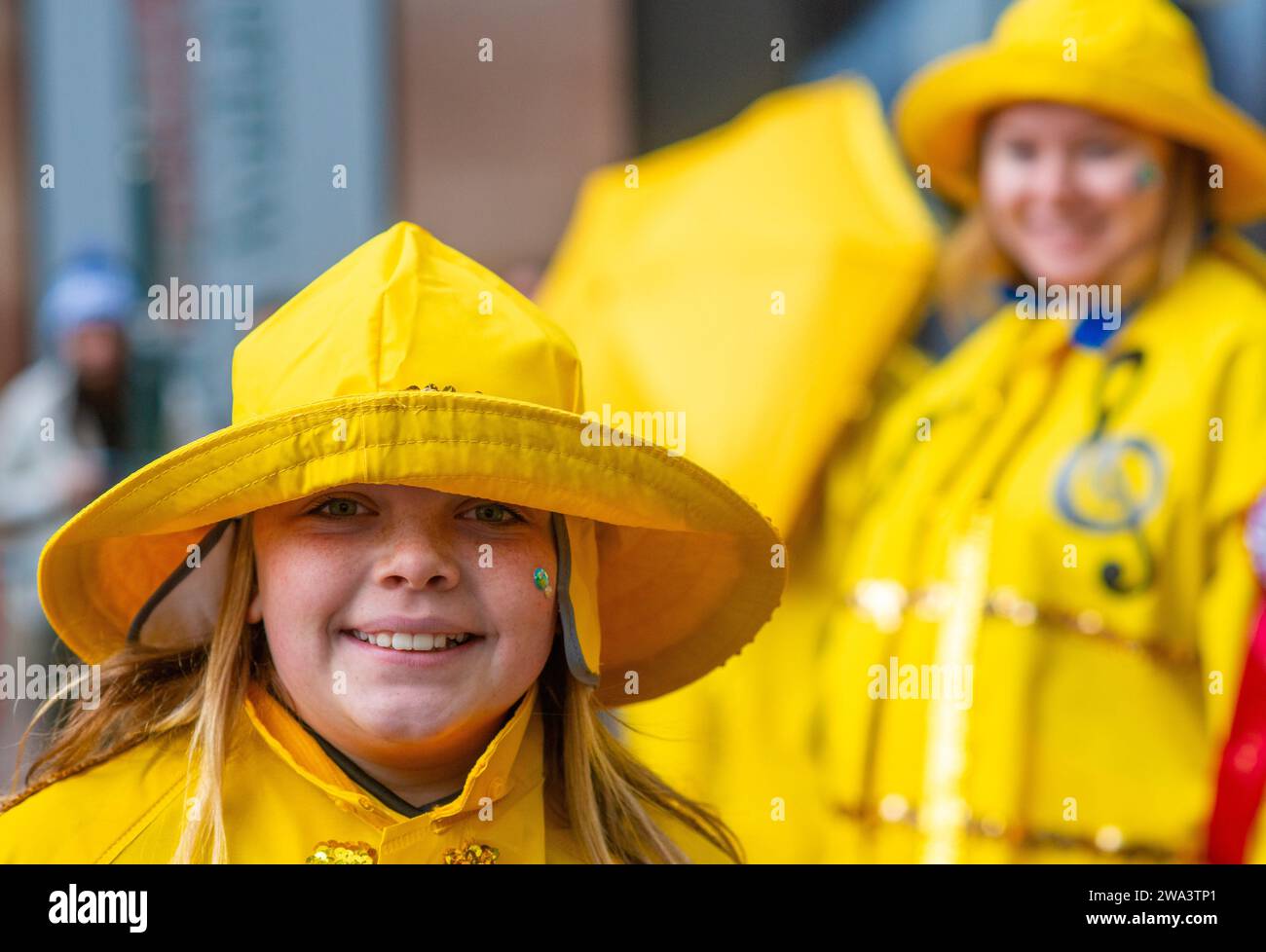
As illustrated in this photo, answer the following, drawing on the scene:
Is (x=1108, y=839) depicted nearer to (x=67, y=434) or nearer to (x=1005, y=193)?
(x=1005, y=193)

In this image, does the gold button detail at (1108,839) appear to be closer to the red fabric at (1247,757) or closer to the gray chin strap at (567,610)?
the red fabric at (1247,757)

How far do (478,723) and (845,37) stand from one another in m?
3.75

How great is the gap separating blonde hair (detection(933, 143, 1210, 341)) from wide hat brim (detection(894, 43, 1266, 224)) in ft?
0.13

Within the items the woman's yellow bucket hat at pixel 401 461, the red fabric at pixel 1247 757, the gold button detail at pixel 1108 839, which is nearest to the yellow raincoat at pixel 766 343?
the gold button detail at pixel 1108 839

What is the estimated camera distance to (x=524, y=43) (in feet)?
18.8

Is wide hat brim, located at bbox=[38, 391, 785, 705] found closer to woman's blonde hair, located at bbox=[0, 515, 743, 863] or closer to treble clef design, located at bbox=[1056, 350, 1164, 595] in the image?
woman's blonde hair, located at bbox=[0, 515, 743, 863]

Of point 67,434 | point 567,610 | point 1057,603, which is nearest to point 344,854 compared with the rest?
point 567,610

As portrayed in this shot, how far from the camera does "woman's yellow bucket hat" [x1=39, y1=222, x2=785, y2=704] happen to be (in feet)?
5.70

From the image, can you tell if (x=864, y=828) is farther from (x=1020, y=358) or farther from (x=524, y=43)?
(x=524, y=43)

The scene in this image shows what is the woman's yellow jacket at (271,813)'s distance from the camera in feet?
5.97

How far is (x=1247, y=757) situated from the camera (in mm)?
2996

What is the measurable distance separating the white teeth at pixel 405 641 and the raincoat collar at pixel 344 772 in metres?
0.12
